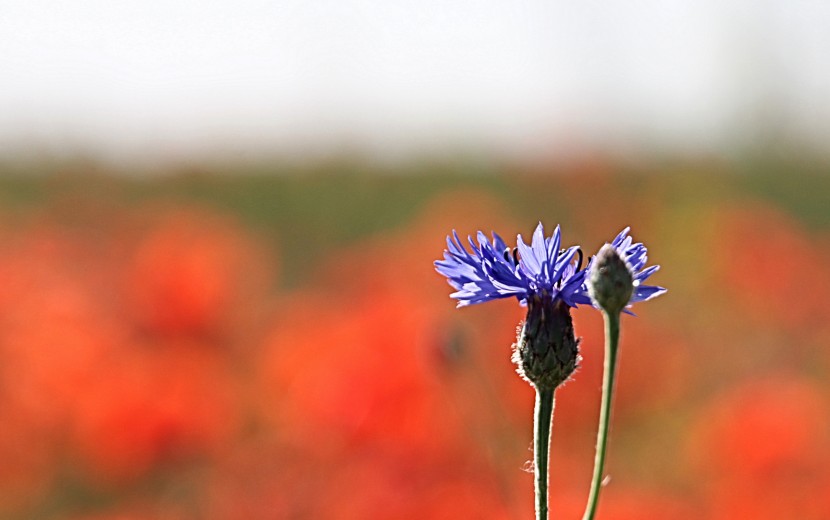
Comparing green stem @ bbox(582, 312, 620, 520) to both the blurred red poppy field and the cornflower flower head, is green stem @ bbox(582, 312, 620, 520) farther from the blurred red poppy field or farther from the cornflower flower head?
the blurred red poppy field

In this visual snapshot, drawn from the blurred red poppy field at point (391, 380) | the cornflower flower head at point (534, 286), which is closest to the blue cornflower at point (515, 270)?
the cornflower flower head at point (534, 286)

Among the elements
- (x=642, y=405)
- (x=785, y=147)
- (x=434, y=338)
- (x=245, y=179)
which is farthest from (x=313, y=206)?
(x=434, y=338)

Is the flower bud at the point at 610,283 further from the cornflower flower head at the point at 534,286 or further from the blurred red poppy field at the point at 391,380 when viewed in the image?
the blurred red poppy field at the point at 391,380

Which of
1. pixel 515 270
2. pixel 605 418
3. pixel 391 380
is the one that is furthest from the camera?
pixel 391 380

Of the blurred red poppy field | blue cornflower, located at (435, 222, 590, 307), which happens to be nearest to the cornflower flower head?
blue cornflower, located at (435, 222, 590, 307)

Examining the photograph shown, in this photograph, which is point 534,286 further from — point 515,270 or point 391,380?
point 391,380

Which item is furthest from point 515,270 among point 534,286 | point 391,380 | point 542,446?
point 391,380
